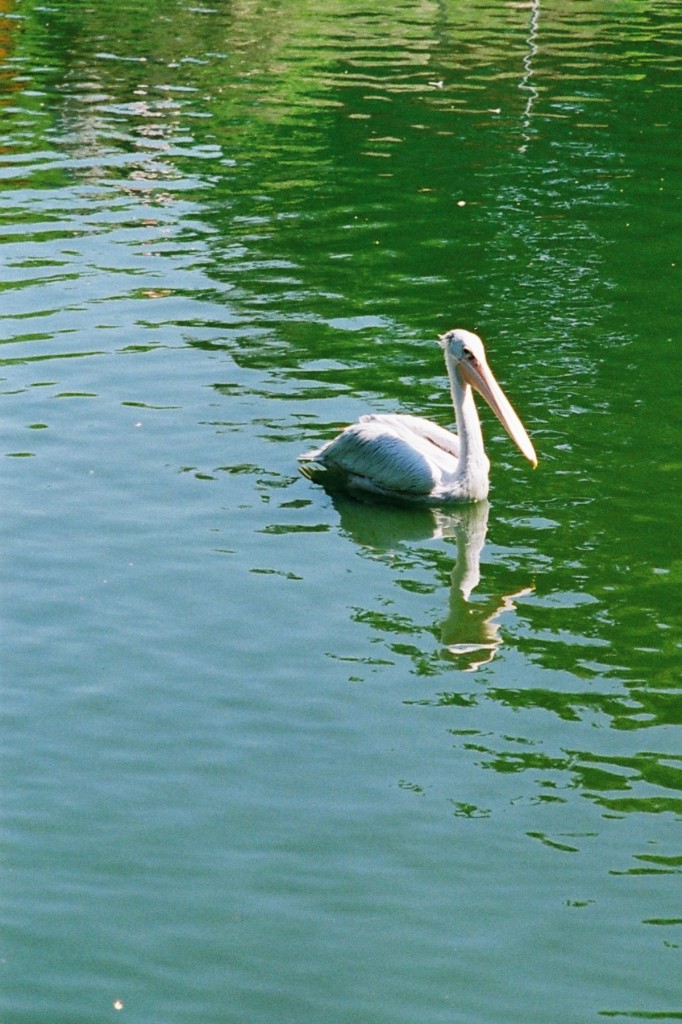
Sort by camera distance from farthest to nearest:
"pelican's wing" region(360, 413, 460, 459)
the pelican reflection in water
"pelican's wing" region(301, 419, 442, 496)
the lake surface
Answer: "pelican's wing" region(360, 413, 460, 459) < "pelican's wing" region(301, 419, 442, 496) < the pelican reflection in water < the lake surface

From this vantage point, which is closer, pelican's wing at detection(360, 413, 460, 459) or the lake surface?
the lake surface

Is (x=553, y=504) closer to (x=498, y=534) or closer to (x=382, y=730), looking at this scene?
(x=498, y=534)

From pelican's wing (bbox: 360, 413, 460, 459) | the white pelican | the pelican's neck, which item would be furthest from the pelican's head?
pelican's wing (bbox: 360, 413, 460, 459)

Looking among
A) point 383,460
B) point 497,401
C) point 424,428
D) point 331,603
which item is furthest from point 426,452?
point 331,603

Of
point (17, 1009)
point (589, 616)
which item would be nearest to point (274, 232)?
point (589, 616)

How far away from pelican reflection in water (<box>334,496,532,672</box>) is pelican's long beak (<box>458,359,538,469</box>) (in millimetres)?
405

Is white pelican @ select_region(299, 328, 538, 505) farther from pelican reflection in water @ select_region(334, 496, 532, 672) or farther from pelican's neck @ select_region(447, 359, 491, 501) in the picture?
pelican reflection in water @ select_region(334, 496, 532, 672)

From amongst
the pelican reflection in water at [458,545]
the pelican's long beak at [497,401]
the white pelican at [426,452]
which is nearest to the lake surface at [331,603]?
the pelican reflection in water at [458,545]

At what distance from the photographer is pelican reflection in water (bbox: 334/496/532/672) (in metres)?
8.48

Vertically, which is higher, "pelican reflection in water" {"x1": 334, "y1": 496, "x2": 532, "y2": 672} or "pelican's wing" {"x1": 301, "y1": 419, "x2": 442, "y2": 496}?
"pelican's wing" {"x1": 301, "y1": 419, "x2": 442, "y2": 496}

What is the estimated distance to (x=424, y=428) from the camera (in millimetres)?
10367

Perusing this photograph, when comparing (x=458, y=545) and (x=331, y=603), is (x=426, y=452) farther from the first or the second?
(x=331, y=603)

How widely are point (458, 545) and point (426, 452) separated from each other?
720 millimetres

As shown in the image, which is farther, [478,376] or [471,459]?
[478,376]
